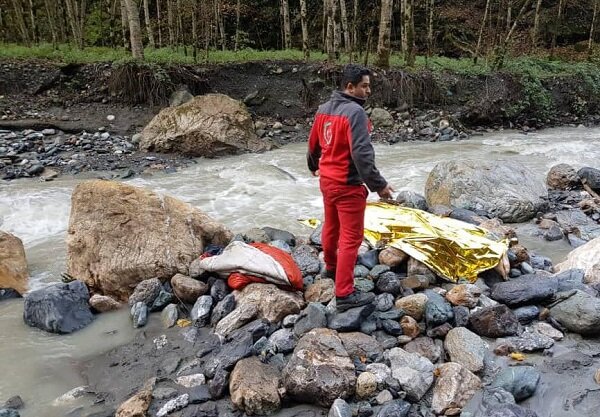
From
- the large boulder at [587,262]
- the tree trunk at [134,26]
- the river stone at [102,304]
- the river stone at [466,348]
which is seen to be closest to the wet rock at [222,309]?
the river stone at [102,304]

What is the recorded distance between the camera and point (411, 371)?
335 cm

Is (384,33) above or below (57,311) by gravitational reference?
above

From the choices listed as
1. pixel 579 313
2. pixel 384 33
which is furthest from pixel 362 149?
pixel 384 33

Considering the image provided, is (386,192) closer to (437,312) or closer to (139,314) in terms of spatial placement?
(437,312)

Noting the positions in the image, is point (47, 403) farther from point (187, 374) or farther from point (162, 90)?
point (162, 90)

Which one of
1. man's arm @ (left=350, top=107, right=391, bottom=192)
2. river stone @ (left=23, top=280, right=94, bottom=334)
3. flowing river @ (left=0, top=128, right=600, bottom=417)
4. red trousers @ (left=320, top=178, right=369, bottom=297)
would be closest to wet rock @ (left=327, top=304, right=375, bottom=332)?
red trousers @ (left=320, top=178, right=369, bottom=297)

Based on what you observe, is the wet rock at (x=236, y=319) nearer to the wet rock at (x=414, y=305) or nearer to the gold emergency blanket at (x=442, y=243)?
the wet rock at (x=414, y=305)

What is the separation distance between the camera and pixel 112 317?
15.1ft

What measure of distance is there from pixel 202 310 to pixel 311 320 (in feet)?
3.29

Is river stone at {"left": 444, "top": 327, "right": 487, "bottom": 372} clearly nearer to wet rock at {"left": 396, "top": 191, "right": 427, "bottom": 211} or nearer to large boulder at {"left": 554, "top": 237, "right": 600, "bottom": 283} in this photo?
large boulder at {"left": 554, "top": 237, "right": 600, "bottom": 283}

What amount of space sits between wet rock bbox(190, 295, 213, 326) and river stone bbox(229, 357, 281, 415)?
36.8 inches

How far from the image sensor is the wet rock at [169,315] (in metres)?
4.36

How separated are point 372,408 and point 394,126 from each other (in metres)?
11.4

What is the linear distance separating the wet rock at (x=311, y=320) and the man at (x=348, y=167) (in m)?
0.16
